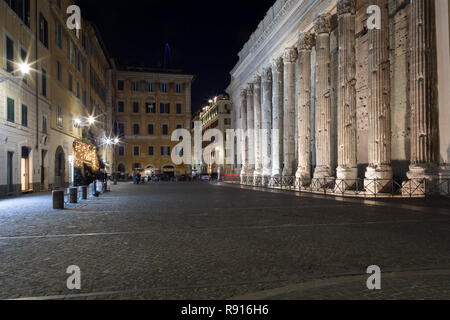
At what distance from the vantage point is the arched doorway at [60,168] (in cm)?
2950

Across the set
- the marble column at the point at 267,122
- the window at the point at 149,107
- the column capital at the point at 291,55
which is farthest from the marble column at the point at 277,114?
the window at the point at 149,107

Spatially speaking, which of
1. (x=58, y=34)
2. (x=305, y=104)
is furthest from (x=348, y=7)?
(x=58, y=34)

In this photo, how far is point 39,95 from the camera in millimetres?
25500

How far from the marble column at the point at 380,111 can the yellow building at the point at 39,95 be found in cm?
1656

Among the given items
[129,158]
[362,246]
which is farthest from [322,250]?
[129,158]

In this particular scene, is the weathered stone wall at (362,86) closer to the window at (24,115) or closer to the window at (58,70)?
the window at (24,115)

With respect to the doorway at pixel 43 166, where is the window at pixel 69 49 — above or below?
above

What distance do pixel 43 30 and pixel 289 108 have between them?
2017 centimetres

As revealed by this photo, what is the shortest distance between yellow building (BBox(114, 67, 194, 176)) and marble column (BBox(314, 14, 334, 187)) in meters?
41.8

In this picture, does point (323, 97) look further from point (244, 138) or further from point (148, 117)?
point (148, 117)
